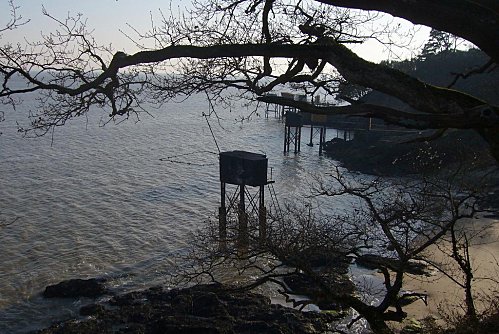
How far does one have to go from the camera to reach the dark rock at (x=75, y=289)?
17188 millimetres

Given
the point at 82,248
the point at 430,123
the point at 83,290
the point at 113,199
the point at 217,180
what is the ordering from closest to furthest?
the point at 430,123
the point at 83,290
the point at 82,248
the point at 113,199
the point at 217,180

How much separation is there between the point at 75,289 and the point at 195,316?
5260 mm

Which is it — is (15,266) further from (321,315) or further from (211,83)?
(211,83)

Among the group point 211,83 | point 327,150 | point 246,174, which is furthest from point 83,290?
point 327,150

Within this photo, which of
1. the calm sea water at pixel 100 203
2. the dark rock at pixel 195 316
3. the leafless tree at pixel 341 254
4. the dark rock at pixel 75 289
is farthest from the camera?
the calm sea water at pixel 100 203

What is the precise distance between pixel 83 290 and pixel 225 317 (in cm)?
584

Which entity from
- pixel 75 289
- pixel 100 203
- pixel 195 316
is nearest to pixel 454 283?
pixel 195 316

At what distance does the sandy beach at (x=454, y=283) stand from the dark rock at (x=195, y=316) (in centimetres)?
340

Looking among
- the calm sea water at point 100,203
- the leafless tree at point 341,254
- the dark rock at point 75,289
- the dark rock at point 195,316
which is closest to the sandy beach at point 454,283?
the leafless tree at point 341,254

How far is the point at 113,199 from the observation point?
30594 millimetres

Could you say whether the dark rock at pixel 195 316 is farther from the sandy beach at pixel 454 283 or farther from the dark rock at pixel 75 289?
the sandy beach at pixel 454 283

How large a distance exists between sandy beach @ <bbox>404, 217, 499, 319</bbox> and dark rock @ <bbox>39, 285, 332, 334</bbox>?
340 centimetres

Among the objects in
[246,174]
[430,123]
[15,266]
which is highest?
[430,123]

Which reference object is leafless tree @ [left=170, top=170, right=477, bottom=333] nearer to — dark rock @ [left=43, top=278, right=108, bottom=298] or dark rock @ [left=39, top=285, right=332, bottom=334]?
dark rock @ [left=39, top=285, right=332, bottom=334]
